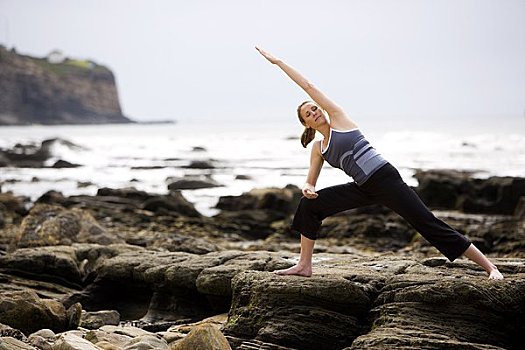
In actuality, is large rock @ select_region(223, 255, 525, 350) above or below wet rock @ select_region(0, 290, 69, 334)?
above

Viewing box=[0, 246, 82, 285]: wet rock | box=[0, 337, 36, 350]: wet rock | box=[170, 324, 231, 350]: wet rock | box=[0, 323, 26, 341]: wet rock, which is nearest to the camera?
box=[0, 337, 36, 350]: wet rock

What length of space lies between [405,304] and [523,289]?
1.10 m

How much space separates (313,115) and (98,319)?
13.2 ft

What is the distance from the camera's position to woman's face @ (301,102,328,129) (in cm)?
745

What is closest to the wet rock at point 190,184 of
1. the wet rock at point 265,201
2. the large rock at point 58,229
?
the wet rock at point 265,201

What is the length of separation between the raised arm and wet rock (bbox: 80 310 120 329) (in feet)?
13.4

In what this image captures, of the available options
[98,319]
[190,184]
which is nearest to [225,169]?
[190,184]

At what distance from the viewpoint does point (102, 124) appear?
17688 cm

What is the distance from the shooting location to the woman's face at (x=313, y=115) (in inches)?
293

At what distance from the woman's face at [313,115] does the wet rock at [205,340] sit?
7.32ft

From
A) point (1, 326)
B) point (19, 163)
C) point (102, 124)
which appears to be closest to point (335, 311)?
point (1, 326)

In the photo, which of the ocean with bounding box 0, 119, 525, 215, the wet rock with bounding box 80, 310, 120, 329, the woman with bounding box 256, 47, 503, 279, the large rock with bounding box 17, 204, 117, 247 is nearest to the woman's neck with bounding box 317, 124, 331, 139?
the woman with bounding box 256, 47, 503, 279

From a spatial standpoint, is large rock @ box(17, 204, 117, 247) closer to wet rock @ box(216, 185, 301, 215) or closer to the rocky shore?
the rocky shore

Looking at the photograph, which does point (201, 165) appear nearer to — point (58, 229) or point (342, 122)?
point (58, 229)
